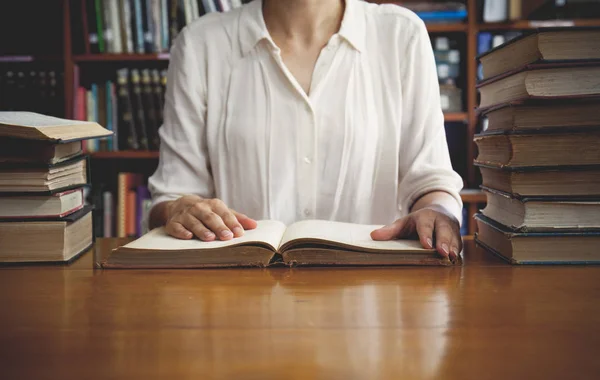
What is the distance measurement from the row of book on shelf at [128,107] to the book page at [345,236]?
1.57 metres

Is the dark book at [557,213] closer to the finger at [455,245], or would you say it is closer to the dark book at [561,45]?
the finger at [455,245]

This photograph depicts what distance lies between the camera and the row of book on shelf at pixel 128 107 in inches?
92.7

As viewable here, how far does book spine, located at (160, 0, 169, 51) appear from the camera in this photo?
2.33 meters

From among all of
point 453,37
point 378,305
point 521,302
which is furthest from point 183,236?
point 453,37

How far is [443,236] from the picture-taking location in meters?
0.85

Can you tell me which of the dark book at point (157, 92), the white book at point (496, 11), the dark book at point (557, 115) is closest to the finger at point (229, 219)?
the dark book at point (557, 115)

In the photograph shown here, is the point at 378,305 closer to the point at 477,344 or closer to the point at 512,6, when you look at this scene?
the point at 477,344

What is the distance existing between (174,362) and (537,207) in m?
0.58

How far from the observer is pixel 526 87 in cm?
83

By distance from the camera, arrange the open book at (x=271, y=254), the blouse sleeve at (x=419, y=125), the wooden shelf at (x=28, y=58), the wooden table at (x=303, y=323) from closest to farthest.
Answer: the wooden table at (x=303, y=323)
the open book at (x=271, y=254)
the blouse sleeve at (x=419, y=125)
the wooden shelf at (x=28, y=58)

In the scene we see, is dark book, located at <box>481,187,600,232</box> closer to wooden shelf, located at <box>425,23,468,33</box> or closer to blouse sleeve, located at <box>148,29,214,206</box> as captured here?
blouse sleeve, located at <box>148,29,214,206</box>

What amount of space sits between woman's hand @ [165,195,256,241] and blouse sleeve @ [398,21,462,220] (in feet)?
1.45

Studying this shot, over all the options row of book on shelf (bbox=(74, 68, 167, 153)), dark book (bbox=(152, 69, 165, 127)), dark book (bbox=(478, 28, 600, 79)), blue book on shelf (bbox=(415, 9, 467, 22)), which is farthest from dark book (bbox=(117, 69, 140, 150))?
dark book (bbox=(478, 28, 600, 79))

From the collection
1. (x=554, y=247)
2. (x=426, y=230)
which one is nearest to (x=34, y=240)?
(x=426, y=230)
